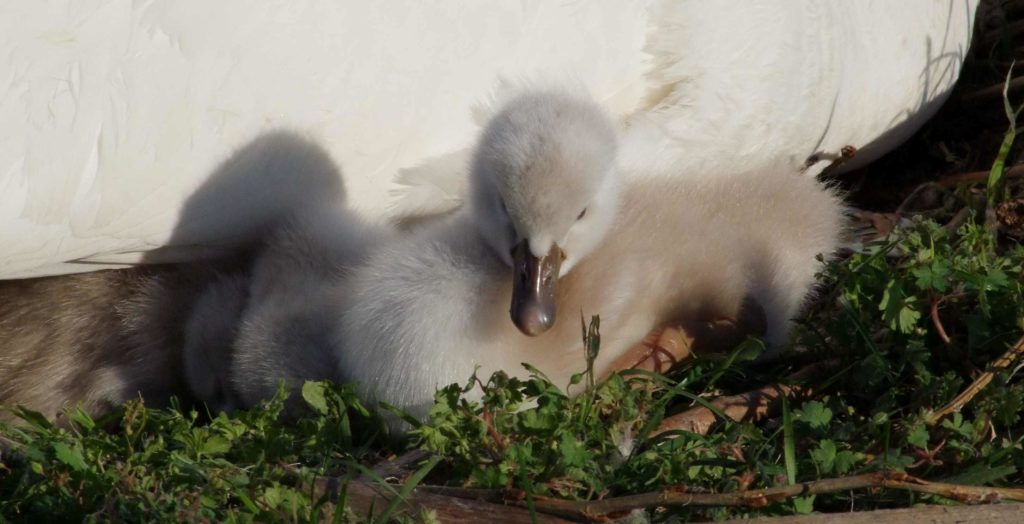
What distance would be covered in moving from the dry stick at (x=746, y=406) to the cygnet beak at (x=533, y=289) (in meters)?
0.32

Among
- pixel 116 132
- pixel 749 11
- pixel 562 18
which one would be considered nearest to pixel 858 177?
pixel 749 11

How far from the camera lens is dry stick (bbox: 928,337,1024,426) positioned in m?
2.69

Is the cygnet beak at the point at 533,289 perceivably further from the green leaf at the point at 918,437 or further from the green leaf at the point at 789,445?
the green leaf at the point at 918,437

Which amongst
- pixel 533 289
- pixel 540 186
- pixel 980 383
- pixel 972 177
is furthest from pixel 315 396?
pixel 972 177

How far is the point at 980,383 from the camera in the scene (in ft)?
8.98

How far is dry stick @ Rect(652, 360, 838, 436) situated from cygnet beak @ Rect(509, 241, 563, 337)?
Result: 319mm

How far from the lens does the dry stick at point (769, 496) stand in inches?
95.0

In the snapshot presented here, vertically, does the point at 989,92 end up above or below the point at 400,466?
above

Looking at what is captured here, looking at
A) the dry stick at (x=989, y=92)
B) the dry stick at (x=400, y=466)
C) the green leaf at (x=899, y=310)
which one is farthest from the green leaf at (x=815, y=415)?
the dry stick at (x=989, y=92)

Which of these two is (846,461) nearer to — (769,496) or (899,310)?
(769,496)

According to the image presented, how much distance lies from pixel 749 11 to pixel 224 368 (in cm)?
144

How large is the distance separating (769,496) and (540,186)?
30.3 inches

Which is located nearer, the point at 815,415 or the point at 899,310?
the point at 815,415

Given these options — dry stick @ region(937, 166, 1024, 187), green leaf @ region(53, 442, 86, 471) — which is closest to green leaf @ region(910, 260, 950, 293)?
dry stick @ region(937, 166, 1024, 187)
